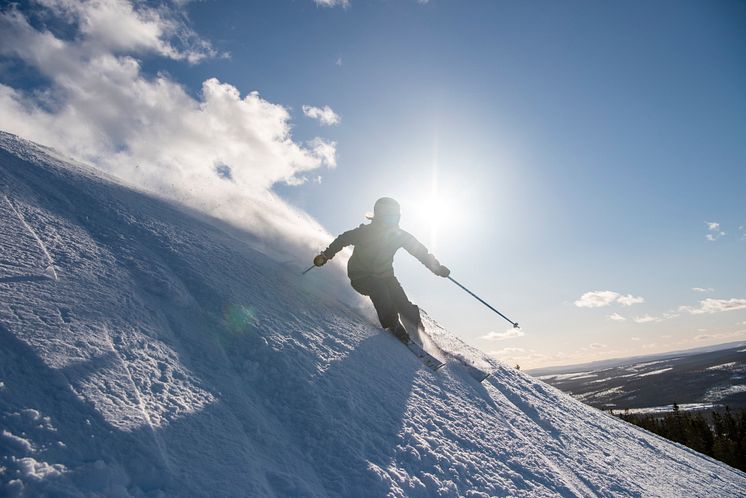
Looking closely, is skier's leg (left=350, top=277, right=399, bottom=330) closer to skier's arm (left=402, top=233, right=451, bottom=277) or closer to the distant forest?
skier's arm (left=402, top=233, right=451, bottom=277)

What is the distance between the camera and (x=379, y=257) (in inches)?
306

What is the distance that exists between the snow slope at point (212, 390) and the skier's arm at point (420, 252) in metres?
1.91

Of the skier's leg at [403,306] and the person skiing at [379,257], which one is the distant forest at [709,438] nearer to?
the skier's leg at [403,306]

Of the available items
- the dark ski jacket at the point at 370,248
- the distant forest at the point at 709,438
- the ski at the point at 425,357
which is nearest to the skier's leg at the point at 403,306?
the dark ski jacket at the point at 370,248

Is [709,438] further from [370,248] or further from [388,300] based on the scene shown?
[370,248]

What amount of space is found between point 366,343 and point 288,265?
9.29 feet

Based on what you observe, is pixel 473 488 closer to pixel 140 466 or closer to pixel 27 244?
pixel 140 466

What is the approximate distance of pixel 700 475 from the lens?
7.28 meters

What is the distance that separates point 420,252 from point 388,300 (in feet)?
5.06

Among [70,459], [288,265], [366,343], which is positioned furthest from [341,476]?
[288,265]

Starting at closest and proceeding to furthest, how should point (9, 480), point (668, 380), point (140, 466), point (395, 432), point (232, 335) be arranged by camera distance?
point (9, 480), point (140, 466), point (395, 432), point (232, 335), point (668, 380)

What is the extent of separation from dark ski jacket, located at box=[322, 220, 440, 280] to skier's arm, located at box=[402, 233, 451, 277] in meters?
0.03

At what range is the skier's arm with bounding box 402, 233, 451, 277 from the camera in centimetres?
825

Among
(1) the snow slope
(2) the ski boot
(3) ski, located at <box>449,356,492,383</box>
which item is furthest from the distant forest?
(1) the snow slope
